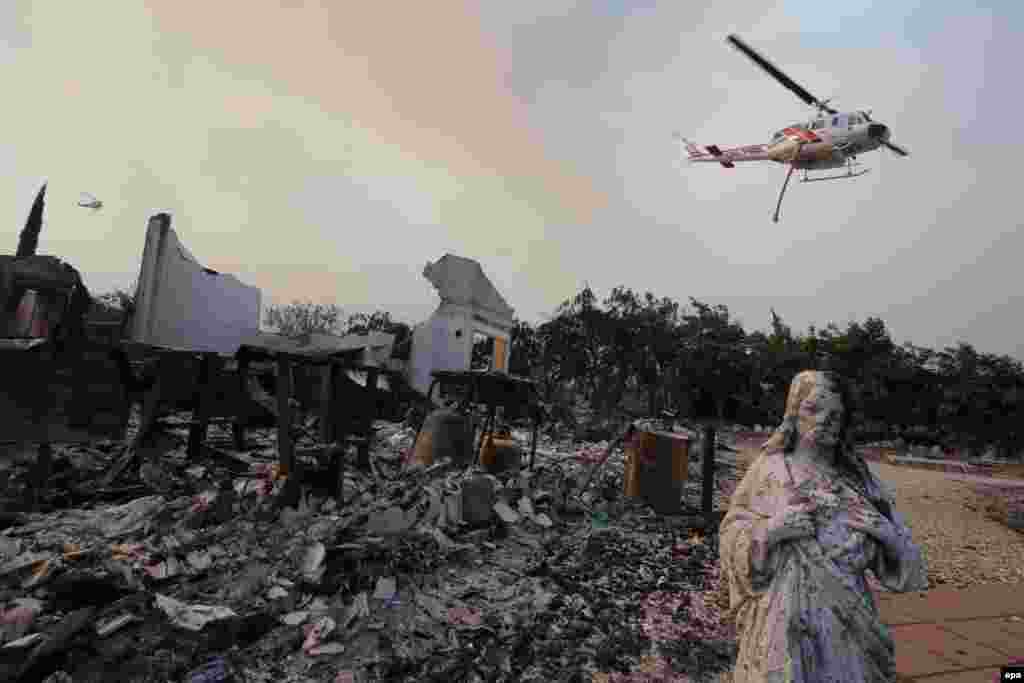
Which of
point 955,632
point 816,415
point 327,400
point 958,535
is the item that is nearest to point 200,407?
point 327,400

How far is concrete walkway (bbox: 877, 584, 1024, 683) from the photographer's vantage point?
11.6ft

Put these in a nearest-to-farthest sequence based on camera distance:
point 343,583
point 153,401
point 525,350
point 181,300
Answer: point 343,583 < point 153,401 < point 181,300 < point 525,350

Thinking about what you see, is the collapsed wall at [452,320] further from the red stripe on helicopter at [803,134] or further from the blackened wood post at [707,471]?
the red stripe on helicopter at [803,134]

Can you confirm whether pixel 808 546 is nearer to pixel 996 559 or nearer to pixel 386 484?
pixel 386 484

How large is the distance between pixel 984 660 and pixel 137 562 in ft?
20.5

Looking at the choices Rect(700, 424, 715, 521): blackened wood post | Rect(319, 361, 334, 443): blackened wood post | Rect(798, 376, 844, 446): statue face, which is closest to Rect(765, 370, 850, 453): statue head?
Rect(798, 376, 844, 446): statue face

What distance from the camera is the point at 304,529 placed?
459 centimetres

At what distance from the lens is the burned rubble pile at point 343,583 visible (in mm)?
3037

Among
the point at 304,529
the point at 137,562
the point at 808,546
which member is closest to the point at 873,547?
the point at 808,546

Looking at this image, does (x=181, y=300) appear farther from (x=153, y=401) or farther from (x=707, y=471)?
(x=707, y=471)

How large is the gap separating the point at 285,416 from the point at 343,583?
182cm

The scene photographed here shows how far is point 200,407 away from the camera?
599cm

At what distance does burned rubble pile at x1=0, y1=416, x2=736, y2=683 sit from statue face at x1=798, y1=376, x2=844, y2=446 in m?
2.36

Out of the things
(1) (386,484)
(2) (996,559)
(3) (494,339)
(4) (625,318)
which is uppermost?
(4) (625,318)
